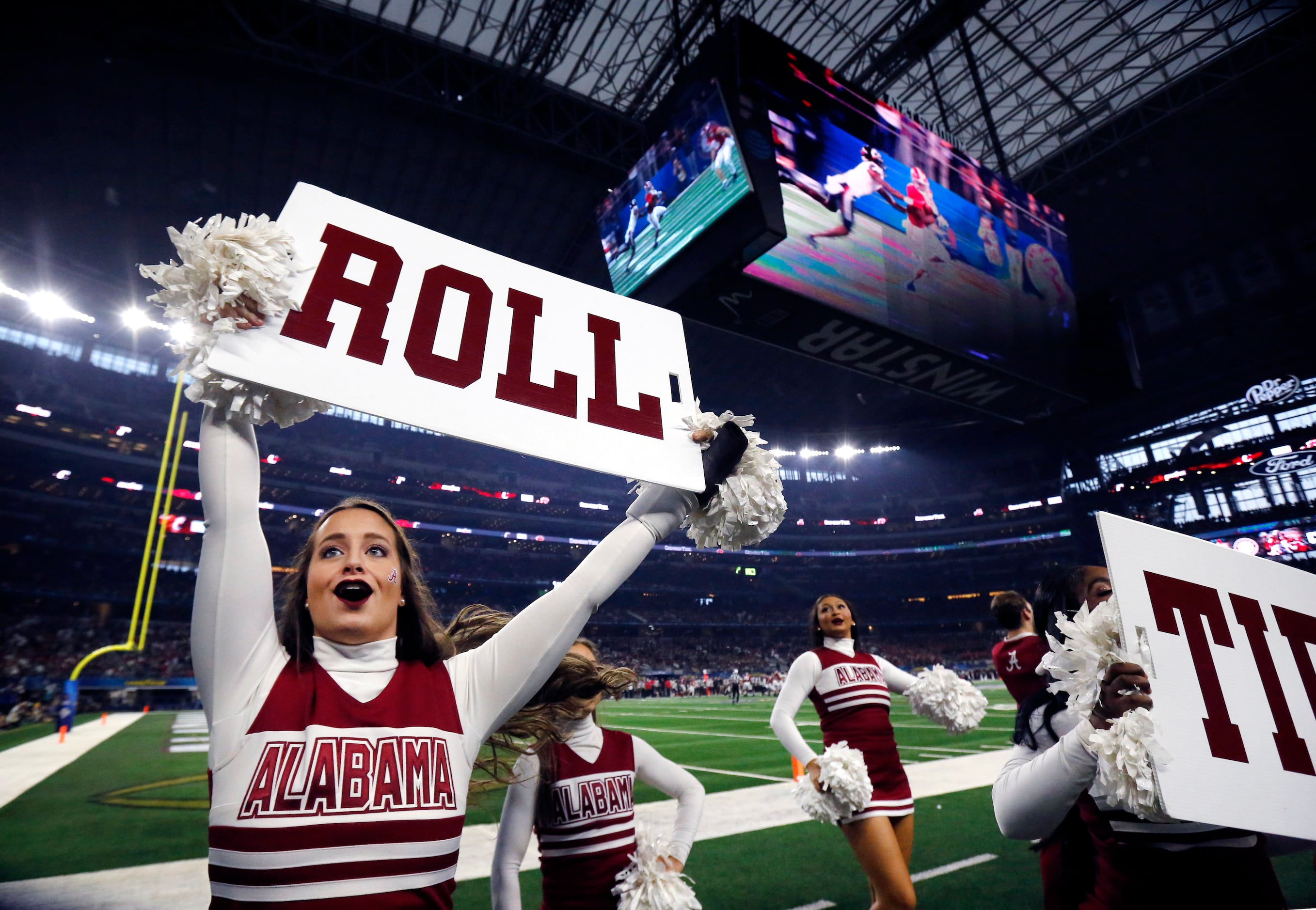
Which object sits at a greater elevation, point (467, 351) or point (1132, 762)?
point (467, 351)

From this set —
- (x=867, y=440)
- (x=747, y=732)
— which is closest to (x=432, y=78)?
(x=747, y=732)

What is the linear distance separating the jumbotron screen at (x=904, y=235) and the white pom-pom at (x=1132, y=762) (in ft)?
19.4

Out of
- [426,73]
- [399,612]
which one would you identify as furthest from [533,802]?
[426,73]

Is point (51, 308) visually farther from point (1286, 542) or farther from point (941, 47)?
point (1286, 542)

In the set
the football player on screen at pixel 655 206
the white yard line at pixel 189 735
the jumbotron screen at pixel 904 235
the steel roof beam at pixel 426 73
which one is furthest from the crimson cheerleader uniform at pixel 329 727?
the steel roof beam at pixel 426 73

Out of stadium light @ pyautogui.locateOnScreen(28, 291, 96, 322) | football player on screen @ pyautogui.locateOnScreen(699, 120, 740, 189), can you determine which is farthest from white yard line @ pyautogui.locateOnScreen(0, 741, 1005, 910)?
stadium light @ pyautogui.locateOnScreen(28, 291, 96, 322)

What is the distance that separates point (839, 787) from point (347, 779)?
288 centimetres

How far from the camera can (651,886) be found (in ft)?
7.06

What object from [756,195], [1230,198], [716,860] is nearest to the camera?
[716,860]

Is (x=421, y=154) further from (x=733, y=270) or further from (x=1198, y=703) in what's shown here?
(x=1198, y=703)

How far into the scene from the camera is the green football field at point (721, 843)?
4.30 meters

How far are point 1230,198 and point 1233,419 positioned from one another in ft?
60.7

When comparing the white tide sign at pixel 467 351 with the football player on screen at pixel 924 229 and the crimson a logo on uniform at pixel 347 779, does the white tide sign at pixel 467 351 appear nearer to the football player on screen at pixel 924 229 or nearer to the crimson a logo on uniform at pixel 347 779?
the crimson a logo on uniform at pixel 347 779

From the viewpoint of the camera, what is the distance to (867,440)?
1007 inches
